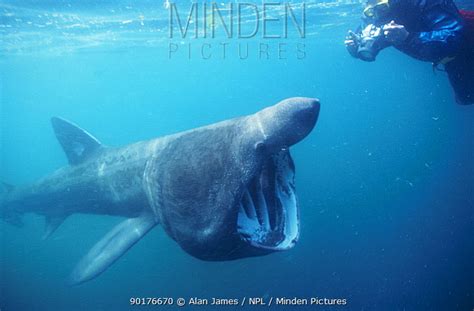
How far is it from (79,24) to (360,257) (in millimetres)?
19359

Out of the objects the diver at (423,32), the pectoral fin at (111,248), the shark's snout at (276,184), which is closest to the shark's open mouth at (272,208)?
the shark's snout at (276,184)

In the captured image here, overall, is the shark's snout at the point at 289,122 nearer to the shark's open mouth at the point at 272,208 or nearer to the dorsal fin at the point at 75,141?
the shark's open mouth at the point at 272,208

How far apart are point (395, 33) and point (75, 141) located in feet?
23.8

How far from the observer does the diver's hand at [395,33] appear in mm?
5693

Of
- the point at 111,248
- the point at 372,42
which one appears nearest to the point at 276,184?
the point at 372,42

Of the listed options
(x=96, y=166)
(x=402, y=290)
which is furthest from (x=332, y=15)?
(x=96, y=166)

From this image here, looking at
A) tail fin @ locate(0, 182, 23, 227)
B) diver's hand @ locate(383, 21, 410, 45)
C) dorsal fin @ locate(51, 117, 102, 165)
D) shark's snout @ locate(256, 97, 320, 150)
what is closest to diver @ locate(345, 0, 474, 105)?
diver's hand @ locate(383, 21, 410, 45)

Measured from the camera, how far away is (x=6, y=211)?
34.8 feet

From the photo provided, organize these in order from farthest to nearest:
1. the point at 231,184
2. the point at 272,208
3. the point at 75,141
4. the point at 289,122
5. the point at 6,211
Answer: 1. the point at 6,211
2. the point at 75,141
3. the point at 272,208
4. the point at 231,184
5. the point at 289,122

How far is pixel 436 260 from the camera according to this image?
16.6 meters

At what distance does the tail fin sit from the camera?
1051 cm

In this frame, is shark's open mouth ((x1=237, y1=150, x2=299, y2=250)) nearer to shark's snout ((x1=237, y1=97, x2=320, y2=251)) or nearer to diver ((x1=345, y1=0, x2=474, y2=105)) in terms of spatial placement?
shark's snout ((x1=237, y1=97, x2=320, y2=251))

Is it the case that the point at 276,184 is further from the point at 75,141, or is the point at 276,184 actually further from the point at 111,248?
the point at 75,141

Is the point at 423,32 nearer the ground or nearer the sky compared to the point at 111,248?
nearer the sky
